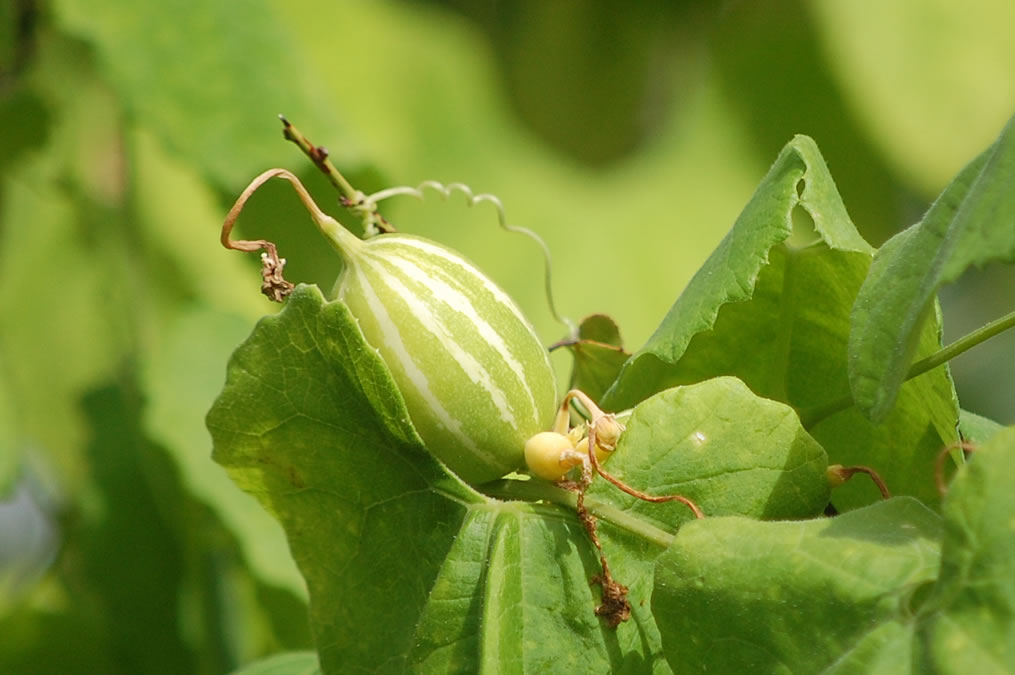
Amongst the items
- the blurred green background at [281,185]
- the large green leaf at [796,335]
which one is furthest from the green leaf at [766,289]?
the blurred green background at [281,185]

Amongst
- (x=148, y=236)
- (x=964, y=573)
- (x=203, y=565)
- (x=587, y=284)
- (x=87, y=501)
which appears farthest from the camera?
(x=587, y=284)

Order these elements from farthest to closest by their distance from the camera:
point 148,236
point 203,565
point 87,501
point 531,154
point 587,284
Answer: point 531,154, point 587,284, point 148,236, point 87,501, point 203,565

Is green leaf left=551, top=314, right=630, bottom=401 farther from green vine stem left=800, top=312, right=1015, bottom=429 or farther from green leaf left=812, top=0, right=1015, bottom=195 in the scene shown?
green leaf left=812, top=0, right=1015, bottom=195

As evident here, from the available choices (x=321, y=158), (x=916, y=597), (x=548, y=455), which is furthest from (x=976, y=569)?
(x=321, y=158)

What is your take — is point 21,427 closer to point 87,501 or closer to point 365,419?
point 87,501

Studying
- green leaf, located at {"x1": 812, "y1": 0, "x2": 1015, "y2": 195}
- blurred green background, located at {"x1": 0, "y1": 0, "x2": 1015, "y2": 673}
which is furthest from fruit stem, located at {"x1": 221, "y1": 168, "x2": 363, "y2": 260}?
green leaf, located at {"x1": 812, "y1": 0, "x2": 1015, "y2": 195}

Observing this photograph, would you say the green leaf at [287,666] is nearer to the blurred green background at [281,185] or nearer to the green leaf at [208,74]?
the blurred green background at [281,185]

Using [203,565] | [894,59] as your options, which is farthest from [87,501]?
[894,59]
